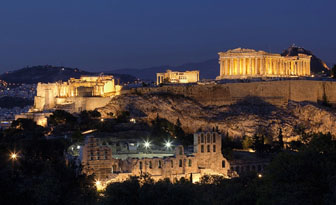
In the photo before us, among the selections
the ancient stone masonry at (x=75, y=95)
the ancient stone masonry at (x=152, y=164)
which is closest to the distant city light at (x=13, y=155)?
the ancient stone masonry at (x=152, y=164)

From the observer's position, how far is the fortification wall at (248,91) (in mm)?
67062

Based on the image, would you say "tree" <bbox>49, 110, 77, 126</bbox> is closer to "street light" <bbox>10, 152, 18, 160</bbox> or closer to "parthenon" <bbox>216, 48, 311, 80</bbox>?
"street light" <bbox>10, 152, 18, 160</bbox>

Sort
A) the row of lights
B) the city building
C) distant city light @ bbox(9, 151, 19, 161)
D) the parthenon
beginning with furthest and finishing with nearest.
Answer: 1. the city building
2. the parthenon
3. the row of lights
4. distant city light @ bbox(9, 151, 19, 161)

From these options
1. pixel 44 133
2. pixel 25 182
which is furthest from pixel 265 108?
pixel 25 182

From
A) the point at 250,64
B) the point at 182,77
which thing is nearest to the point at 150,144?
the point at 182,77

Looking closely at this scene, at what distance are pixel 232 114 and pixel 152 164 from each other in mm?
26187

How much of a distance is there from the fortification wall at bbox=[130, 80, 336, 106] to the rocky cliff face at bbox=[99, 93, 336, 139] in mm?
1550

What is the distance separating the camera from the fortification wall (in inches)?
2640

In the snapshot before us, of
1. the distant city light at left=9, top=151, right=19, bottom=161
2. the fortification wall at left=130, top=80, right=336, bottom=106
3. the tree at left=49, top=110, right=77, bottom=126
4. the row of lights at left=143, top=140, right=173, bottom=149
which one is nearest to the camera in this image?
the distant city light at left=9, top=151, right=19, bottom=161

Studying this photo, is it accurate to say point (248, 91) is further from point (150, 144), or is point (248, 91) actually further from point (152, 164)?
point (152, 164)

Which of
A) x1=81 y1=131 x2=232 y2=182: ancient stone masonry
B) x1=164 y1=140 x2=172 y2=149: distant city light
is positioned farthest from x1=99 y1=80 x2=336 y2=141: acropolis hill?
x1=81 y1=131 x2=232 y2=182: ancient stone masonry

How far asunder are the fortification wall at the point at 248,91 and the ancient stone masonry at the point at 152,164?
26602mm

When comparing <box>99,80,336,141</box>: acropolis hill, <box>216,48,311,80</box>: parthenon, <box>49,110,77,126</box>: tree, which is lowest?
<box>49,110,77,126</box>: tree

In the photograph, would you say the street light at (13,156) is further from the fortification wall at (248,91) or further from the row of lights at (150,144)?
the fortification wall at (248,91)
